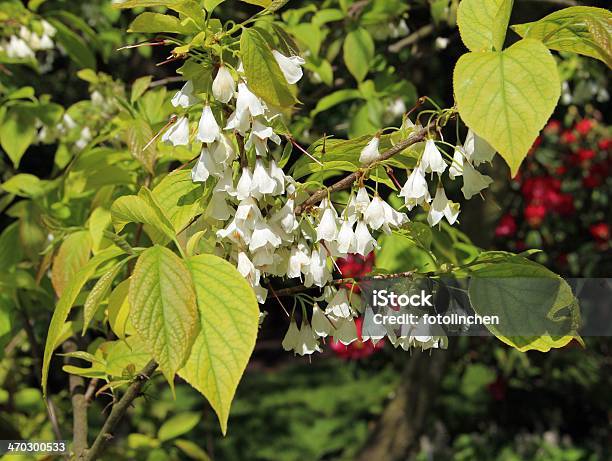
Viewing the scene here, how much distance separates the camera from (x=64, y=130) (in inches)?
87.1

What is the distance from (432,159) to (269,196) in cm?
22

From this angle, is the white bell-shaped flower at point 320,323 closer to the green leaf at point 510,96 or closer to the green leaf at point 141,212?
the green leaf at point 141,212

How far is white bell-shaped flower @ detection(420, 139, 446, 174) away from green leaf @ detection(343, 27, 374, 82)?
106cm

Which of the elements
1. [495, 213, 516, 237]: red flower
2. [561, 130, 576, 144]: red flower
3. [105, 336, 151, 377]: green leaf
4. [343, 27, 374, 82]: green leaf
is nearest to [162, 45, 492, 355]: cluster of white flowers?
[105, 336, 151, 377]: green leaf

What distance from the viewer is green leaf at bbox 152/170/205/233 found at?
1018mm

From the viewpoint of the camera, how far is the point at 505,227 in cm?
382

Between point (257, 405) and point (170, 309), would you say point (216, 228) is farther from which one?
point (257, 405)

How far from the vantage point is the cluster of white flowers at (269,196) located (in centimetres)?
92

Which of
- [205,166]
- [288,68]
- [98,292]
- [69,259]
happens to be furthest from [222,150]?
[69,259]

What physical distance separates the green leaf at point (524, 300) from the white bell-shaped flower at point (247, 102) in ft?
1.32

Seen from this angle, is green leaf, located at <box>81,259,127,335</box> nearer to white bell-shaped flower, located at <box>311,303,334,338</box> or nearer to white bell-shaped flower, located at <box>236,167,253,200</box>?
white bell-shaped flower, located at <box>236,167,253,200</box>

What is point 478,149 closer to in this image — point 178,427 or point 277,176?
point 277,176

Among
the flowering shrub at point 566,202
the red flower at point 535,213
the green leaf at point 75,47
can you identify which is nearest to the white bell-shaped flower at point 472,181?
the green leaf at point 75,47

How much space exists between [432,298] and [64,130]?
146 cm
